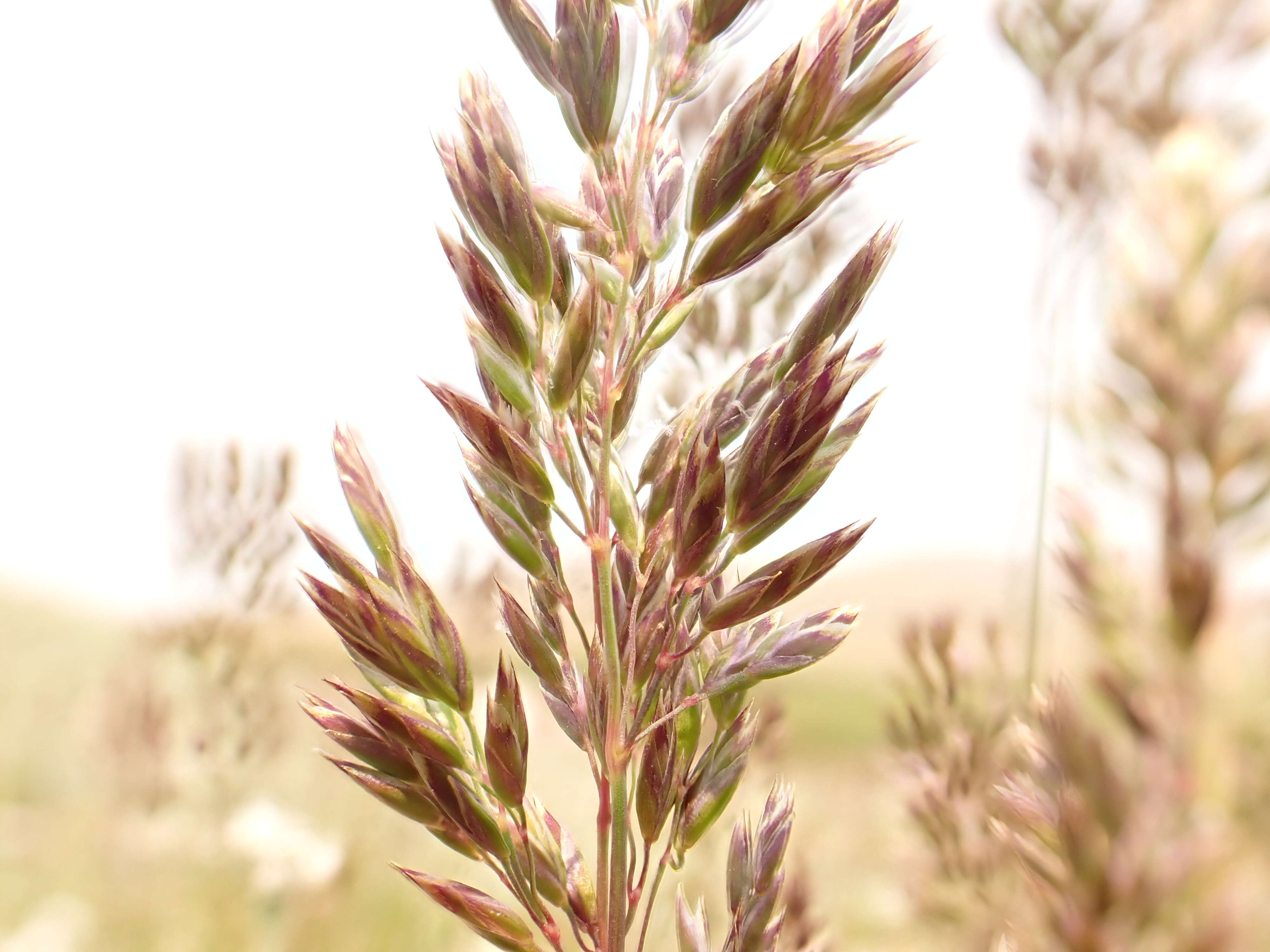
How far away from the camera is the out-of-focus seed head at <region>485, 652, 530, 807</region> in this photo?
0.34 metres

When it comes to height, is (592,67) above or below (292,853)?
above

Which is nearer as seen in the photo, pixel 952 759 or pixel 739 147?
pixel 739 147

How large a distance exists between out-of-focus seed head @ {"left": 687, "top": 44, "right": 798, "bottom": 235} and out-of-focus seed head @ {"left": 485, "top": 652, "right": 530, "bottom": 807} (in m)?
0.20

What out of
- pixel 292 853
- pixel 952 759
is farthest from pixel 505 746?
pixel 292 853

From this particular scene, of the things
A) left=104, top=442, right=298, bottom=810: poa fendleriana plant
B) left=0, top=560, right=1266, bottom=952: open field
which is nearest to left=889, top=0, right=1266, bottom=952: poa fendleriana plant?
left=0, top=560, right=1266, bottom=952: open field

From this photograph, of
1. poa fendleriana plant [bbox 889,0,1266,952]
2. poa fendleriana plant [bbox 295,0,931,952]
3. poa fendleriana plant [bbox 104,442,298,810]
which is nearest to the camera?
poa fendleriana plant [bbox 889,0,1266,952]

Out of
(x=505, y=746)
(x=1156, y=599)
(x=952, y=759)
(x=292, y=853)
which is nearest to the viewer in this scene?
(x=1156, y=599)

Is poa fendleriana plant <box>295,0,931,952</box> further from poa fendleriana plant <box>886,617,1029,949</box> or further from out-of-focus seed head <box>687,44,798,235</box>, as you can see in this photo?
poa fendleriana plant <box>886,617,1029,949</box>

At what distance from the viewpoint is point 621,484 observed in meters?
0.36

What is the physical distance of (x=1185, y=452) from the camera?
20 cm

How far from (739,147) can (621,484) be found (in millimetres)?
142

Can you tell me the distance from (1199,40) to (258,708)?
1291 mm

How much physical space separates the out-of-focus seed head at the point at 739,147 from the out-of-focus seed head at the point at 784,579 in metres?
0.14

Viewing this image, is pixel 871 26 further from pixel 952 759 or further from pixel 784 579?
pixel 952 759
